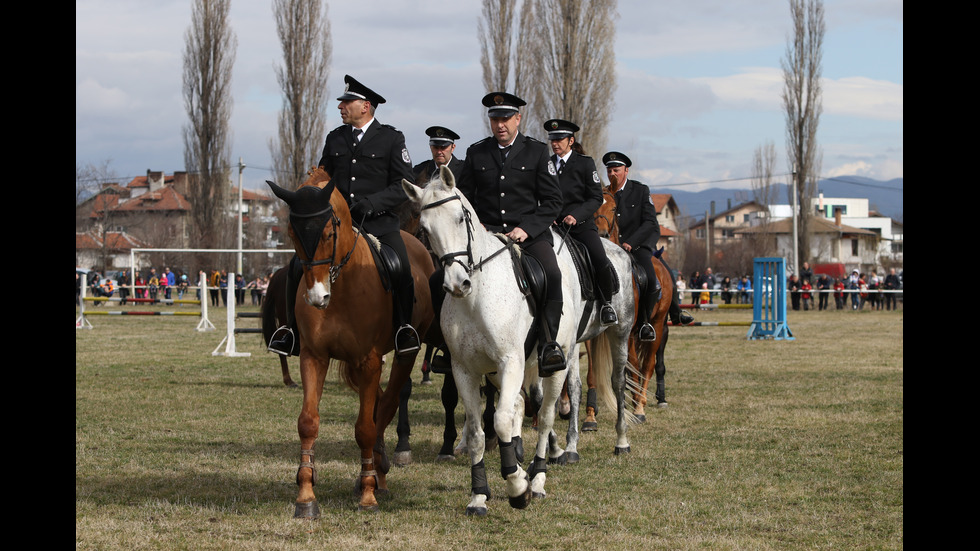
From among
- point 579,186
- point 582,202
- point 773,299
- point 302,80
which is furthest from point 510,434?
point 302,80

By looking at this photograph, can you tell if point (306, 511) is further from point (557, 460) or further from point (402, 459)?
A: point (557, 460)

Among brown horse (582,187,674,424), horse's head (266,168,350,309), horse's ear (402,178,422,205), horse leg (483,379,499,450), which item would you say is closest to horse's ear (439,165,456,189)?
horse's ear (402,178,422,205)

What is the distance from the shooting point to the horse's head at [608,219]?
10.3 meters

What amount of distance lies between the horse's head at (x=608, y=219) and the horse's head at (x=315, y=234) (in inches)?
168

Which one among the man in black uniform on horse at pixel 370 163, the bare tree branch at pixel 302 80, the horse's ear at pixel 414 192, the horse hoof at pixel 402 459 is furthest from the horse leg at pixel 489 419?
the bare tree branch at pixel 302 80

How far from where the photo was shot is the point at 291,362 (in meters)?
17.8

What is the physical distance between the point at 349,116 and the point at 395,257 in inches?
50.0

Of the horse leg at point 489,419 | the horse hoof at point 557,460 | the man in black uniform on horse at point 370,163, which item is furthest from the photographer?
the horse leg at point 489,419

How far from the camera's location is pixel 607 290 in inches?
338

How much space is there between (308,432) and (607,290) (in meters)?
3.20

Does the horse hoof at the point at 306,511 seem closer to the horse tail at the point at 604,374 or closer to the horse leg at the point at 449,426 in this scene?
the horse leg at the point at 449,426

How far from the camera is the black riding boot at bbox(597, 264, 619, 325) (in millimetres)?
8562
